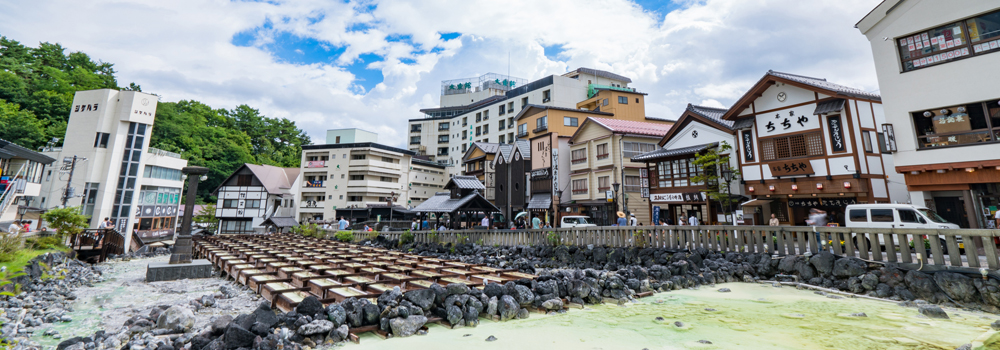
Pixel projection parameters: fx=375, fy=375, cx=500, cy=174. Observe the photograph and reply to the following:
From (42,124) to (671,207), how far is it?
170 ft

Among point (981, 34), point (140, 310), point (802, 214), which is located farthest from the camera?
point (802, 214)

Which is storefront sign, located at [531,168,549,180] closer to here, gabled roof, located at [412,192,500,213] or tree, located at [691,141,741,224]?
gabled roof, located at [412,192,500,213]

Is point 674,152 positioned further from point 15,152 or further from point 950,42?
point 15,152

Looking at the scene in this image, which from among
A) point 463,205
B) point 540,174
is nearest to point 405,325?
point 463,205

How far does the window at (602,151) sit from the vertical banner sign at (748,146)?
10281 mm

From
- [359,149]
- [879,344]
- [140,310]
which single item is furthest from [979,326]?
[359,149]

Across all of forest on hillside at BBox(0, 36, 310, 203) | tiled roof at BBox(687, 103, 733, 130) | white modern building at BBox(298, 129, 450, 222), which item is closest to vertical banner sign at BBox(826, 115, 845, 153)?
tiled roof at BBox(687, 103, 733, 130)

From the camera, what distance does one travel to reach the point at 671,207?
25469 millimetres

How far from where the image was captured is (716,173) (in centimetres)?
2136

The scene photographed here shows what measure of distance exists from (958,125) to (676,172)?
1216cm

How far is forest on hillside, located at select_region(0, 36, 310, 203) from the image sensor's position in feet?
105

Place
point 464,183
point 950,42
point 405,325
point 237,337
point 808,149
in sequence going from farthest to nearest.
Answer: point 464,183
point 808,149
point 950,42
point 405,325
point 237,337

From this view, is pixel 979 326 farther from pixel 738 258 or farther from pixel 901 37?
pixel 901 37

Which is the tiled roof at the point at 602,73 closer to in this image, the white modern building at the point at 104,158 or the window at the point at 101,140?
the white modern building at the point at 104,158
